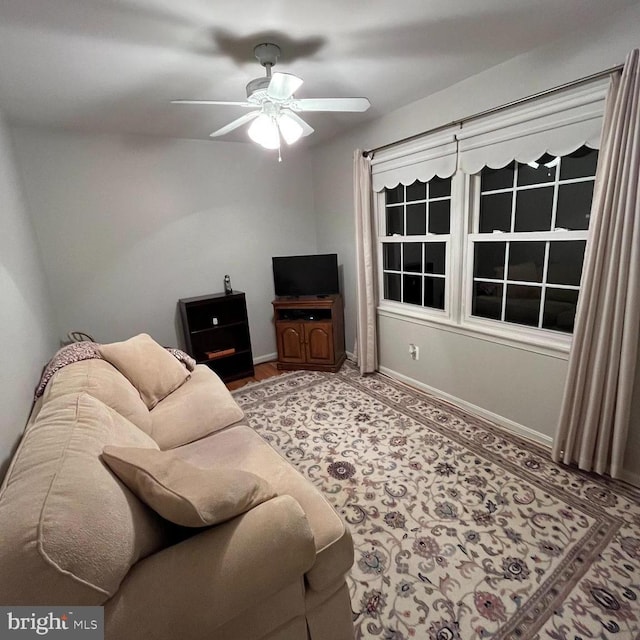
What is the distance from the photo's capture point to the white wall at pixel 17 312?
154cm

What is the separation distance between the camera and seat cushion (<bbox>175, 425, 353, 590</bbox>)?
1172 mm

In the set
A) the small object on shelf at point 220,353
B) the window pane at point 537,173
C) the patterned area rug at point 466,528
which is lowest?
the patterned area rug at point 466,528

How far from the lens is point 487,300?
8.96ft

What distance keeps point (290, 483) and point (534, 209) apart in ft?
7.57

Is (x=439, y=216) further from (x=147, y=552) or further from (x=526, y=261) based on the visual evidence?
(x=147, y=552)

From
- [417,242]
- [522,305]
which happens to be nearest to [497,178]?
[417,242]

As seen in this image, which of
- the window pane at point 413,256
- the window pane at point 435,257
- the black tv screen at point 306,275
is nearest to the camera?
the window pane at point 435,257

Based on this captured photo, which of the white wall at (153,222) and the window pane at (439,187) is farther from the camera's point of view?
the white wall at (153,222)

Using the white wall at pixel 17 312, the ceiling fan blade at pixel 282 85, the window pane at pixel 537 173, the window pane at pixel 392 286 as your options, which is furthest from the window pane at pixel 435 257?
the white wall at pixel 17 312

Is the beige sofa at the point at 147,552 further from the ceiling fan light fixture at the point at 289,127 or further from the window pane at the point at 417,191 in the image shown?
the window pane at the point at 417,191

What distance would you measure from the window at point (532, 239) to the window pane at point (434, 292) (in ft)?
1.05

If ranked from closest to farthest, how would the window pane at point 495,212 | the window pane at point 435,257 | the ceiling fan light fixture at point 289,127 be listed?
the ceiling fan light fixture at point 289,127
the window pane at point 495,212
the window pane at point 435,257

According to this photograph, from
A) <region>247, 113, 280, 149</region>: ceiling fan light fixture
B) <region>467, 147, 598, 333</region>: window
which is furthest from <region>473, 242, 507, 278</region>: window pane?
<region>247, 113, 280, 149</region>: ceiling fan light fixture

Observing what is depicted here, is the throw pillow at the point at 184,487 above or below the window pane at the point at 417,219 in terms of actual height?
below
